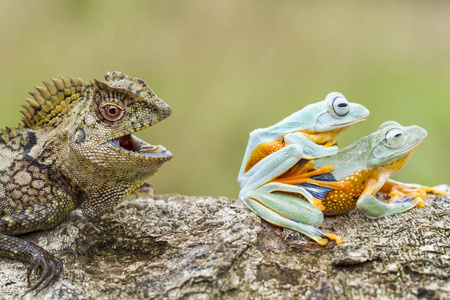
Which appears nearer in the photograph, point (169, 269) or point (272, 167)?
point (169, 269)

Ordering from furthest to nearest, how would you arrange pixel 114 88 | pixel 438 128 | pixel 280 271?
pixel 438 128, pixel 114 88, pixel 280 271

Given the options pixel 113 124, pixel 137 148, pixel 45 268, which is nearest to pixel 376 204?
→ pixel 137 148

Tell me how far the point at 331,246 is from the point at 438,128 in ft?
11.5

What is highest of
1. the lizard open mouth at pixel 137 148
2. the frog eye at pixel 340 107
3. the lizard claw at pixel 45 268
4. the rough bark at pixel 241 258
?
the frog eye at pixel 340 107

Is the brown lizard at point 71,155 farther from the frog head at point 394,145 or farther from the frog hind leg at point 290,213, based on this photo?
the frog head at point 394,145

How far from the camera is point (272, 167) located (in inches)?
134

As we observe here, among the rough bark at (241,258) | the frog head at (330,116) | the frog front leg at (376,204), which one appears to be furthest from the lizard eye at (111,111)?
the frog front leg at (376,204)

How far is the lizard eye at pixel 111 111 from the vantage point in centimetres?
344

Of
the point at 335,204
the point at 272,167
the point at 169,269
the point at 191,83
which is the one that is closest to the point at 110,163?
the point at 169,269

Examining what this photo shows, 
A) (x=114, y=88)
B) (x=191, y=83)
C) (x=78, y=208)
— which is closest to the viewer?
(x=114, y=88)

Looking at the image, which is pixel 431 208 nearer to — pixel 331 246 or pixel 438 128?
pixel 331 246

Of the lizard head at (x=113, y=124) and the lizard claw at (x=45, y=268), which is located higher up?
the lizard head at (x=113, y=124)

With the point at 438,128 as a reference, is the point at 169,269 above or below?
below

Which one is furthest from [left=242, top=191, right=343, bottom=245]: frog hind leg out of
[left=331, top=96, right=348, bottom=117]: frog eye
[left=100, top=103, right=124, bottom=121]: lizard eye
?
[left=100, top=103, right=124, bottom=121]: lizard eye
